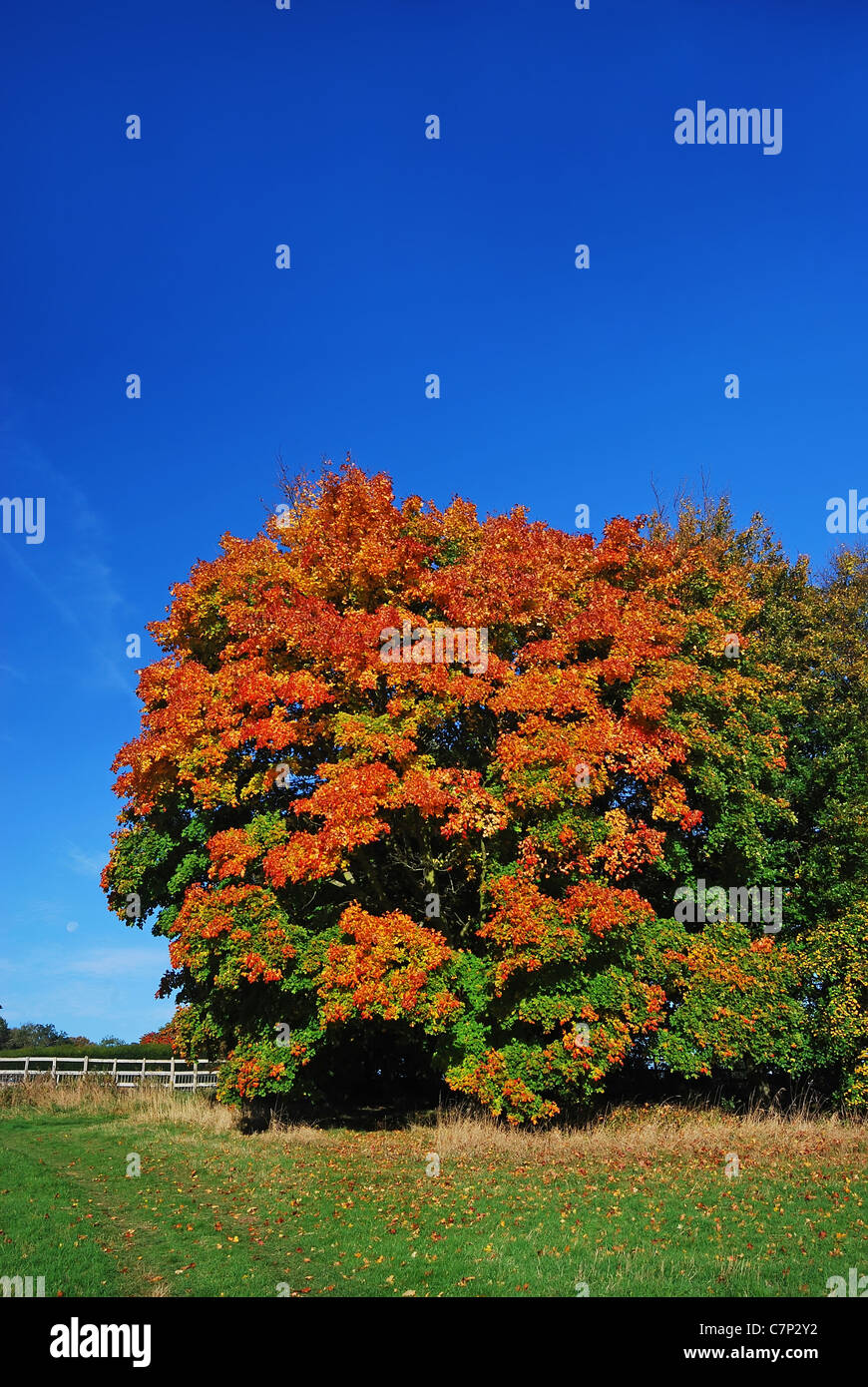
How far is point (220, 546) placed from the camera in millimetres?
25344

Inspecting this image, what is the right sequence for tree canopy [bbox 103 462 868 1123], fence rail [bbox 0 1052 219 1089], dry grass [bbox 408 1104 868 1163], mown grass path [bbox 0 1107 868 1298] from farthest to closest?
fence rail [bbox 0 1052 219 1089] → tree canopy [bbox 103 462 868 1123] → dry grass [bbox 408 1104 868 1163] → mown grass path [bbox 0 1107 868 1298]

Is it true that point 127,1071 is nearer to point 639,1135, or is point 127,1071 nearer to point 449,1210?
point 639,1135

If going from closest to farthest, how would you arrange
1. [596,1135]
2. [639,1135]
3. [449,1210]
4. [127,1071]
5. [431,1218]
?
1. [431,1218]
2. [449,1210]
3. [639,1135]
4. [596,1135]
5. [127,1071]

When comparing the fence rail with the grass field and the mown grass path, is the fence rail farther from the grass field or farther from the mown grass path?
the mown grass path

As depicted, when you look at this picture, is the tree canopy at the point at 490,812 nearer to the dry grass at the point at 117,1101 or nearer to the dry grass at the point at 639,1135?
the dry grass at the point at 639,1135

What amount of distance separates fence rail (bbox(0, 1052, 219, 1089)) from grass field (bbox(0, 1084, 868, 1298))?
11933 mm

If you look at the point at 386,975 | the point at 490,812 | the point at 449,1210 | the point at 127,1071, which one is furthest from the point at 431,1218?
the point at 127,1071

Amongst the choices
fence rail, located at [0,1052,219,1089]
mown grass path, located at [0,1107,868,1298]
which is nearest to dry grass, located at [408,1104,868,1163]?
mown grass path, located at [0,1107,868,1298]

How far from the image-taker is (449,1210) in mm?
13664

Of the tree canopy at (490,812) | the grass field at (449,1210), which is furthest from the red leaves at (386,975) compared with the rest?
the grass field at (449,1210)

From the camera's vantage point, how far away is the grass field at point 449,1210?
10.4 m

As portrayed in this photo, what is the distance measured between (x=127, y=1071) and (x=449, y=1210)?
29089 mm

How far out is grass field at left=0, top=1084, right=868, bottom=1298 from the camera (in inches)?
411
